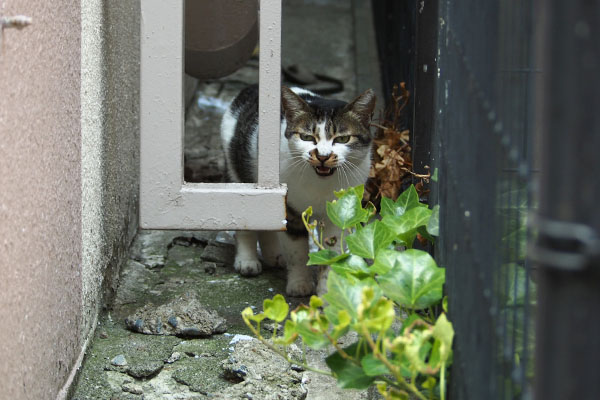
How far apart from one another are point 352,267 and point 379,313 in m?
0.53

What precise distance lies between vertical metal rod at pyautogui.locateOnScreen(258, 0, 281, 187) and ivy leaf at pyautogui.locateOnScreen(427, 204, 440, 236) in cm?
94

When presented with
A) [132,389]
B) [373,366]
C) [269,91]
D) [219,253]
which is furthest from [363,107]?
[373,366]

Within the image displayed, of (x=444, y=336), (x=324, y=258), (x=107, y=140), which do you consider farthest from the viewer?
(x=107, y=140)

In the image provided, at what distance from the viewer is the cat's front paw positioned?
3.71m

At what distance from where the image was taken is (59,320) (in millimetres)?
2250

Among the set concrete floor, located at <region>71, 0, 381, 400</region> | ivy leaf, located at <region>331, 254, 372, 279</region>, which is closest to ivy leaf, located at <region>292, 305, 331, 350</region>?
ivy leaf, located at <region>331, 254, 372, 279</region>

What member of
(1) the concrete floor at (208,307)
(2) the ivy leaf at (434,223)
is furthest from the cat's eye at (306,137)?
(2) the ivy leaf at (434,223)

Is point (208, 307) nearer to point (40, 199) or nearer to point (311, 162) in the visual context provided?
point (311, 162)

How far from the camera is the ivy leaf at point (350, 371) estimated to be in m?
1.80

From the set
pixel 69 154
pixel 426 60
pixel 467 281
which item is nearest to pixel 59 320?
pixel 69 154

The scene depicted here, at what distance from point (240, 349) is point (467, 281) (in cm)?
126

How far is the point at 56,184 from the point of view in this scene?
2.16 m

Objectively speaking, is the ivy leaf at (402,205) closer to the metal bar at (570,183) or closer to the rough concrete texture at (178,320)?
the rough concrete texture at (178,320)

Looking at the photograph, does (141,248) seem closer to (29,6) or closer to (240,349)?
(240,349)
